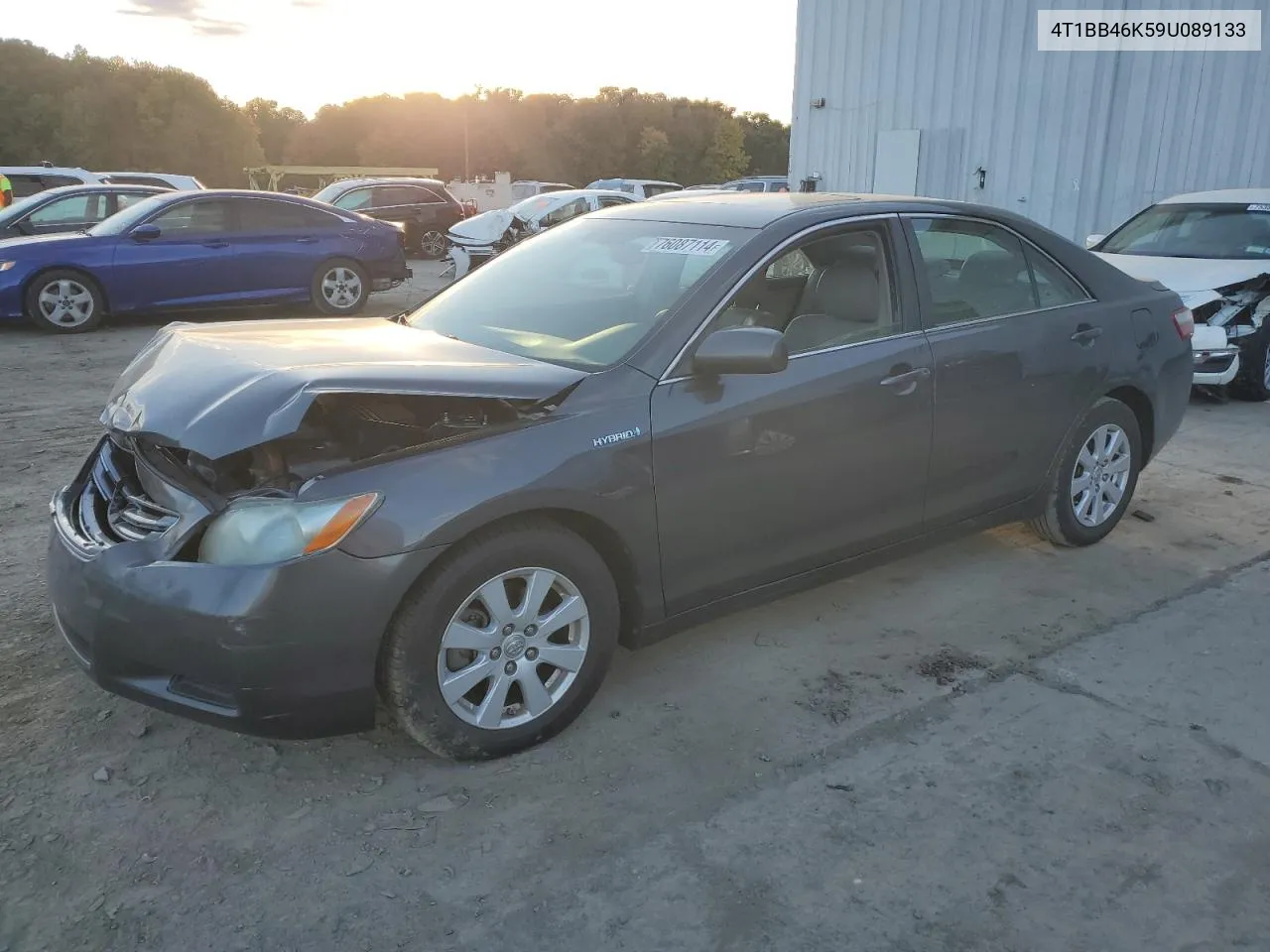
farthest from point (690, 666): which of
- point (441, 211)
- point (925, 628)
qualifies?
point (441, 211)

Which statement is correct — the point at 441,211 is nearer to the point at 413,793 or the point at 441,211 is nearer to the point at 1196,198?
the point at 1196,198

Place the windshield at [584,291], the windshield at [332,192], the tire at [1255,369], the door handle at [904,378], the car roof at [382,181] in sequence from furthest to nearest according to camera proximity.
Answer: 1. the car roof at [382,181]
2. the windshield at [332,192]
3. the tire at [1255,369]
4. the door handle at [904,378]
5. the windshield at [584,291]

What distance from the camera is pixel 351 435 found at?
3.01 m

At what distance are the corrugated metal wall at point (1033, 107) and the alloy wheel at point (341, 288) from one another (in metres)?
8.47

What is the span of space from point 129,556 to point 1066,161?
45.7 ft

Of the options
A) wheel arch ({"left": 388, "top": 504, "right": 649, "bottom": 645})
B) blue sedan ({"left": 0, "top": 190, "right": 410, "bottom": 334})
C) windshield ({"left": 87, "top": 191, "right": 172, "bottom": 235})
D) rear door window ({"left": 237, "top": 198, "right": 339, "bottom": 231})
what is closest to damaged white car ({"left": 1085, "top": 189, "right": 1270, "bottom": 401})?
wheel arch ({"left": 388, "top": 504, "right": 649, "bottom": 645})

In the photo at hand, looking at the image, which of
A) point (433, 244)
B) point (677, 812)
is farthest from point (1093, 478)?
point (433, 244)

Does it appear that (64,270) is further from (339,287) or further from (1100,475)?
(1100,475)

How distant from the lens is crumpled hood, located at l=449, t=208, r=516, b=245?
14453 mm

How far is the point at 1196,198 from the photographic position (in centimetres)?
913

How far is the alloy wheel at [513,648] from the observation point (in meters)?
2.90

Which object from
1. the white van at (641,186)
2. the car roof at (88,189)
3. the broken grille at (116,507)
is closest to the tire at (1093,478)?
the broken grille at (116,507)

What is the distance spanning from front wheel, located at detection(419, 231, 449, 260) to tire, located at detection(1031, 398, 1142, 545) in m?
17.0

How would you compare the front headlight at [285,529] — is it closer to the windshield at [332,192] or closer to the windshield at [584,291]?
the windshield at [584,291]
